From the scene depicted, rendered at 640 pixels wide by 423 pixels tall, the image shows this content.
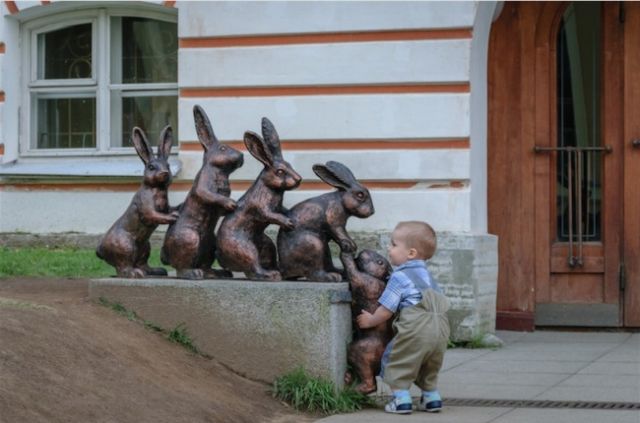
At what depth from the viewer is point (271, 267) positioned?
27.4 feet

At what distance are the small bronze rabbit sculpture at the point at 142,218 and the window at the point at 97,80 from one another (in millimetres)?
4680

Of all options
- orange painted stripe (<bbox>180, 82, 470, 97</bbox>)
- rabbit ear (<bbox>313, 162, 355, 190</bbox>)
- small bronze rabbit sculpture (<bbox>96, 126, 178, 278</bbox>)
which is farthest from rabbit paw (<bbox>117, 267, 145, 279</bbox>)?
orange painted stripe (<bbox>180, 82, 470, 97</bbox>)

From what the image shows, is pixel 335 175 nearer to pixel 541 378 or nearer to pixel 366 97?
pixel 541 378

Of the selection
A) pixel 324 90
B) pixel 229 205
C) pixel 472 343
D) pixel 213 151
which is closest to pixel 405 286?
pixel 229 205

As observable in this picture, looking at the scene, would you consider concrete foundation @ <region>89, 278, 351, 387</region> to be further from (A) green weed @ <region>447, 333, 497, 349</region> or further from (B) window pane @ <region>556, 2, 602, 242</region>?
(B) window pane @ <region>556, 2, 602, 242</region>

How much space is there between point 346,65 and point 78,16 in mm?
3177

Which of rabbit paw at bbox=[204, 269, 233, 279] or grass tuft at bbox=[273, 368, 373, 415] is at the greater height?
rabbit paw at bbox=[204, 269, 233, 279]

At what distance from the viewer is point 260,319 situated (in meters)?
8.02

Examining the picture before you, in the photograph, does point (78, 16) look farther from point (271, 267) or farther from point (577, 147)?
point (271, 267)

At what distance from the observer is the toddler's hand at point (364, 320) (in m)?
7.83

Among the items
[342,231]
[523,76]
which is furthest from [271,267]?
[523,76]

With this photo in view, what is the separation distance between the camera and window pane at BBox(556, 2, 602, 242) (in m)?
12.6

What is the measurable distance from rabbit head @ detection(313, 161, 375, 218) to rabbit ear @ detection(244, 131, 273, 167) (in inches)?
12.2

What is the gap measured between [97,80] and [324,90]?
2.73m
